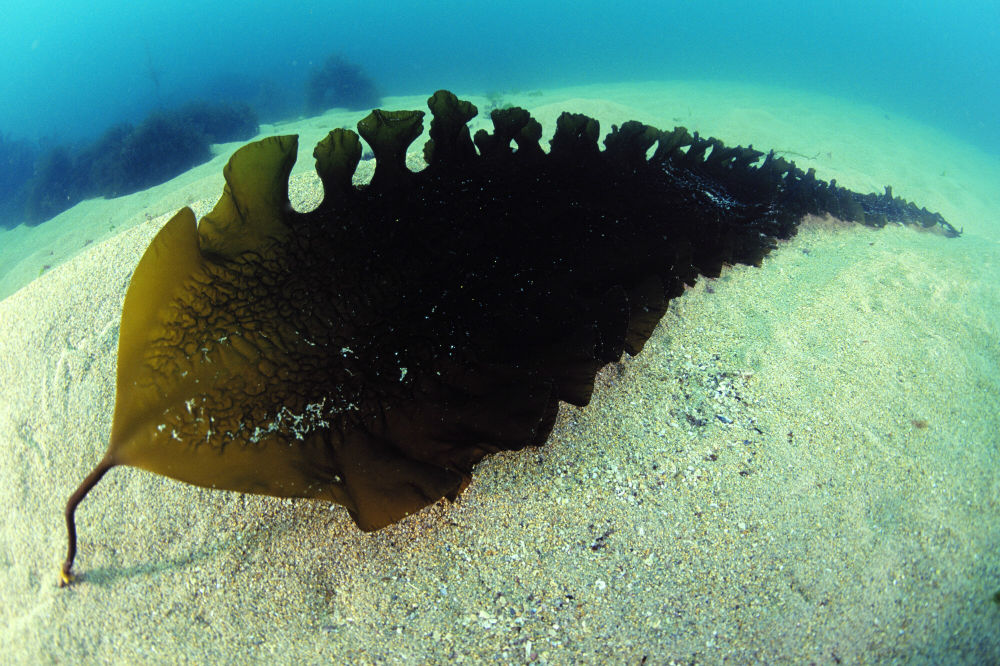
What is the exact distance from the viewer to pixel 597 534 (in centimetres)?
194

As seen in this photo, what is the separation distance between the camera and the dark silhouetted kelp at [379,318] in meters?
1.48

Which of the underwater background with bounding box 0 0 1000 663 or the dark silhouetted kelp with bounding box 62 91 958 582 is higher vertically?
the dark silhouetted kelp with bounding box 62 91 958 582

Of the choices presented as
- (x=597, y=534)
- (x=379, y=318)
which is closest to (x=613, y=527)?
(x=597, y=534)

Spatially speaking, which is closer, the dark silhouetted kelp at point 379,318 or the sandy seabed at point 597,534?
the dark silhouetted kelp at point 379,318

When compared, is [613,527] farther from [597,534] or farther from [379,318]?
[379,318]

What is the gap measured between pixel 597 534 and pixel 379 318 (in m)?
1.32

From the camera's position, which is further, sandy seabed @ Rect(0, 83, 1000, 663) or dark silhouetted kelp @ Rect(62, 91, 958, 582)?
sandy seabed @ Rect(0, 83, 1000, 663)

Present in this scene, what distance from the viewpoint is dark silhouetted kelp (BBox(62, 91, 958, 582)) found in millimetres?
1483

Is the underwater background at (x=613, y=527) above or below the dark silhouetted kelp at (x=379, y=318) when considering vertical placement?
below

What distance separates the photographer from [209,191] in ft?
18.9

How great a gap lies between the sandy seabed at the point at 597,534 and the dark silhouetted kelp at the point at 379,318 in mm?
361

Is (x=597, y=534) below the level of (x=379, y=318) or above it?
below

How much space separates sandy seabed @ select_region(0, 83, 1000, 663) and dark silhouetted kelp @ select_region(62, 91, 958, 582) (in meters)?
0.36

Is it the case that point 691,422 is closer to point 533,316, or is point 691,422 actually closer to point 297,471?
point 533,316
